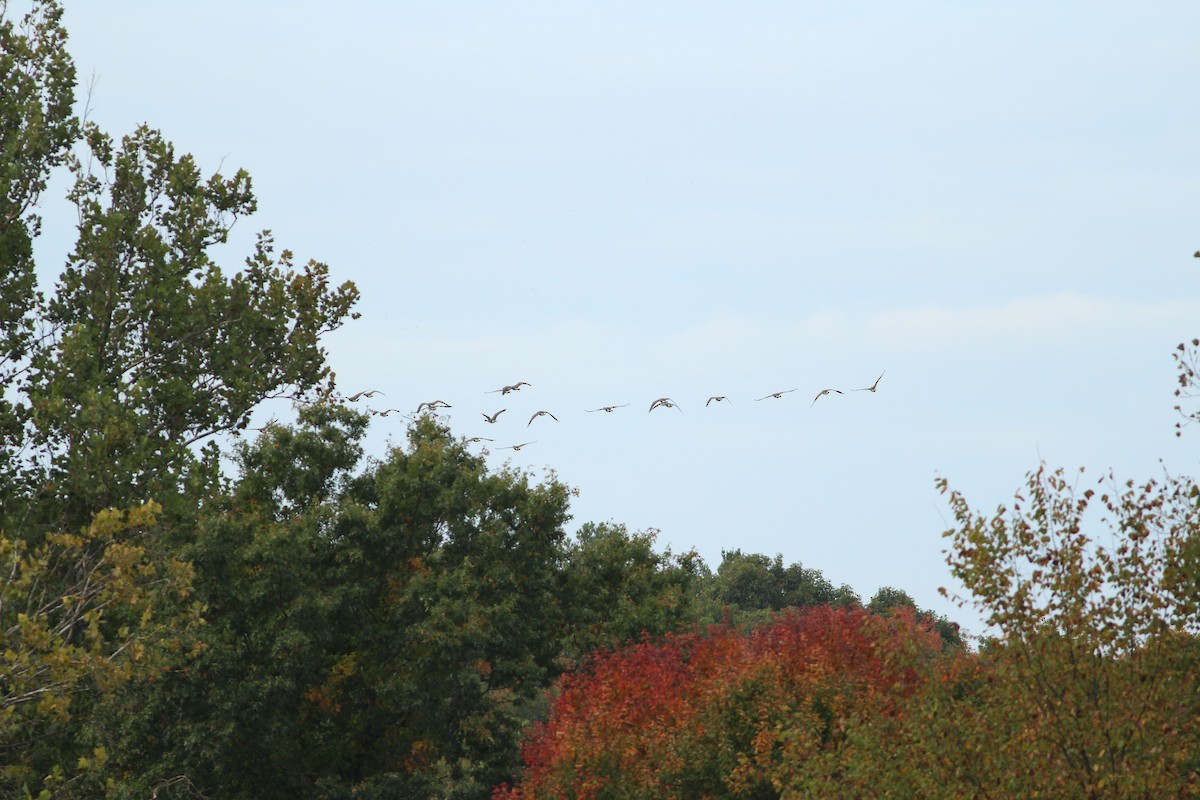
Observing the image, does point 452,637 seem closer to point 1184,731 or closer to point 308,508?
point 308,508

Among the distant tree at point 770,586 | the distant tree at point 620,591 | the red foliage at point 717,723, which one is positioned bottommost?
the red foliage at point 717,723

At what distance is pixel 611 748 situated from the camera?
2980 centimetres

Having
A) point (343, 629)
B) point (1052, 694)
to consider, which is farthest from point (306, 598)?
point (1052, 694)

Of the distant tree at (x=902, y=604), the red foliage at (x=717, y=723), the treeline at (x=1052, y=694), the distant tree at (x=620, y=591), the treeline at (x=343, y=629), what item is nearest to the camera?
the treeline at (x=1052, y=694)

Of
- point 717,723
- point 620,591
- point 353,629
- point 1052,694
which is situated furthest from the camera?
point 620,591

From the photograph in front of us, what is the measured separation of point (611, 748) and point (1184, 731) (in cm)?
1375

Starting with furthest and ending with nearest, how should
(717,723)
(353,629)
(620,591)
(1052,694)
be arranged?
(620,591), (353,629), (717,723), (1052,694)

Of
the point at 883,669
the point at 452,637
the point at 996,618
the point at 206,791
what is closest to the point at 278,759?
the point at 206,791

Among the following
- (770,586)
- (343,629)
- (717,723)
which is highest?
(770,586)

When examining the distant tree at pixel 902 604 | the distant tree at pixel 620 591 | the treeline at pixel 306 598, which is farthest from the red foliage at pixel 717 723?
the distant tree at pixel 902 604

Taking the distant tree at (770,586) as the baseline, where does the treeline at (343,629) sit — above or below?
below

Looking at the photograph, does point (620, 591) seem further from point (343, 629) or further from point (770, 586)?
point (770, 586)

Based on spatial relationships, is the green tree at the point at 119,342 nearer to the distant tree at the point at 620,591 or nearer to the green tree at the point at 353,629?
the green tree at the point at 353,629

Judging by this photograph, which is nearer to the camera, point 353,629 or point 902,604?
point 353,629
